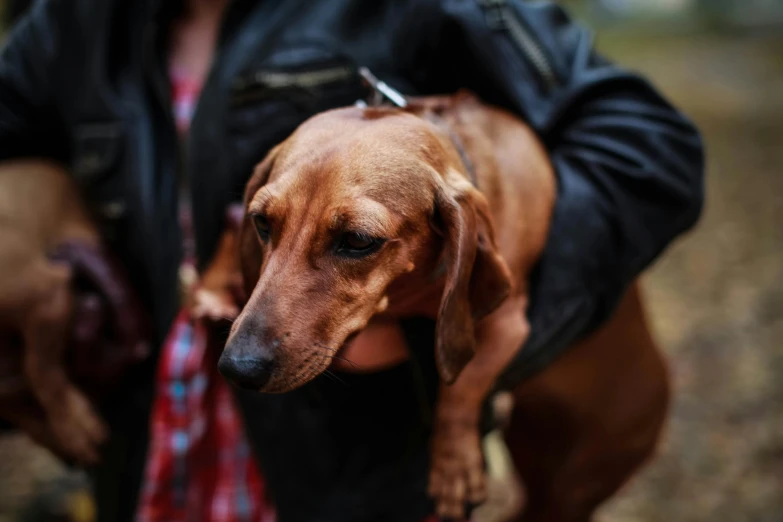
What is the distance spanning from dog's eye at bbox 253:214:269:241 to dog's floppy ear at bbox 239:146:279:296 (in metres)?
0.05

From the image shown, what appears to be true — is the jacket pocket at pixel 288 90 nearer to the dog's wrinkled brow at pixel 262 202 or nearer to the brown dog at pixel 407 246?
the brown dog at pixel 407 246

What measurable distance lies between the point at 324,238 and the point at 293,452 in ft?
2.36

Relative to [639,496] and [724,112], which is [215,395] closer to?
[639,496]

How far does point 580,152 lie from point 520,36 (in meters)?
0.28

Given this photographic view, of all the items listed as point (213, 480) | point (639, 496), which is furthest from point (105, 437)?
point (639, 496)

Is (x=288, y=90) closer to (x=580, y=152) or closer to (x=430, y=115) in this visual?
(x=430, y=115)

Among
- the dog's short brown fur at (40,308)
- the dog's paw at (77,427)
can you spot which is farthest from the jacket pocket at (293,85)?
the dog's paw at (77,427)

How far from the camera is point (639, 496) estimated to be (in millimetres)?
3193

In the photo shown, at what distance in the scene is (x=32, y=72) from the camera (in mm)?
2031

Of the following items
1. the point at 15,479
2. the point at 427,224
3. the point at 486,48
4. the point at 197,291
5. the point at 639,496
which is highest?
the point at 486,48

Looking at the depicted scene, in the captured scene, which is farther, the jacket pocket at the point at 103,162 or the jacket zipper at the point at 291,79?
the jacket pocket at the point at 103,162

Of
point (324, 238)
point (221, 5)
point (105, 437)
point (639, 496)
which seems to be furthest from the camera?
point (639, 496)

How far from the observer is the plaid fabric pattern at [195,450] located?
199 cm

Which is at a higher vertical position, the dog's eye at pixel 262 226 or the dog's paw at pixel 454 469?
the dog's eye at pixel 262 226
